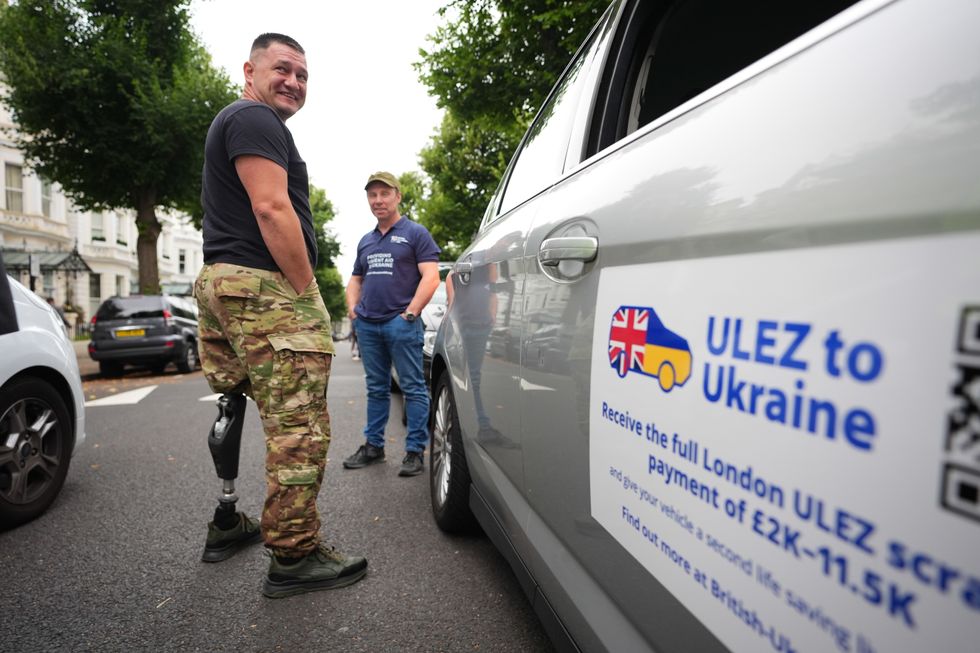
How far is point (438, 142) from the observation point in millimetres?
25141

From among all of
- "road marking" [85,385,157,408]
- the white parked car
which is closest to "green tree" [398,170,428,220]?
"road marking" [85,385,157,408]

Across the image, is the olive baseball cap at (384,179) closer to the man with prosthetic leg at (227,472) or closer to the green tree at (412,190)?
the man with prosthetic leg at (227,472)

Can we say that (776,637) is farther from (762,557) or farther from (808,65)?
(808,65)

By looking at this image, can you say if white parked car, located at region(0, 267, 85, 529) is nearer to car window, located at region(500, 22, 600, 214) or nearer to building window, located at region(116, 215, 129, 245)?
car window, located at region(500, 22, 600, 214)

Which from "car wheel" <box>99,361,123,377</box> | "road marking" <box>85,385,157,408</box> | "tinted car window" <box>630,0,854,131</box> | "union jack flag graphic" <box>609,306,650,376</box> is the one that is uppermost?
"tinted car window" <box>630,0,854,131</box>

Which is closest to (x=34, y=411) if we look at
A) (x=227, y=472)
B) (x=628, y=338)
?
(x=227, y=472)

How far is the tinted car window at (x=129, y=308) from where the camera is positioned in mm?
10891

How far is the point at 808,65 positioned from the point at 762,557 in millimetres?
632

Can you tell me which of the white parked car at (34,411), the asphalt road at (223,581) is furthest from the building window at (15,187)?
the white parked car at (34,411)

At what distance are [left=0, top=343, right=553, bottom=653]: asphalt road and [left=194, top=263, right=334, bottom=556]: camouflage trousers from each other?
0.99 ft

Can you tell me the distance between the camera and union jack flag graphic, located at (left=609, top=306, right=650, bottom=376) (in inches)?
38.6

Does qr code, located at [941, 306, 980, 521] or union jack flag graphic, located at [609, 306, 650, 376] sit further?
union jack flag graphic, located at [609, 306, 650, 376]

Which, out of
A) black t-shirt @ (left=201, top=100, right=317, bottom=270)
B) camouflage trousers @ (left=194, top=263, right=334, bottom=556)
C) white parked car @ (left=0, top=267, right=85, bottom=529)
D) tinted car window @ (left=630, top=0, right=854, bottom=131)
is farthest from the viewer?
white parked car @ (left=0, top=267, right=85, bottom=529)

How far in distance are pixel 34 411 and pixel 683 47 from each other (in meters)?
3.36
